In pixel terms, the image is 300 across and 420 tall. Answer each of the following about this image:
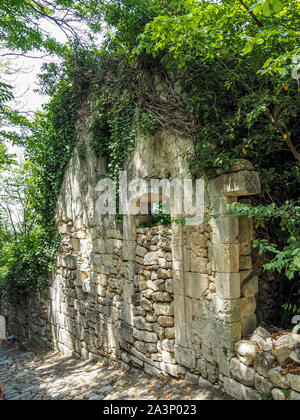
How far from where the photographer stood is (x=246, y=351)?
3.28 metres

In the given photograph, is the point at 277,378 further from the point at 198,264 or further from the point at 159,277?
the point at 159,277

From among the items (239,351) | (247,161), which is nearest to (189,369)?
(239,351)

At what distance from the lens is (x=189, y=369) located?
3.94 m

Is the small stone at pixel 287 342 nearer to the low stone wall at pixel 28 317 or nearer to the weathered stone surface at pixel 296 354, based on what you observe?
the weathered stone surface at pixel 296 354

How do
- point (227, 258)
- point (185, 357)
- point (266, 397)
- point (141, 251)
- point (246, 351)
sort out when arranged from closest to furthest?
point (266, 397) → point (246, 351) → point (227, 258) → point (185, 357) → point (141, 251)

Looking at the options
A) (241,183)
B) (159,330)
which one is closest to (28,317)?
(159,330)

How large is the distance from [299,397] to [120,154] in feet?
12.5

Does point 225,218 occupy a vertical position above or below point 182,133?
below

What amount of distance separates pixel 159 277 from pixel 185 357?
104cm

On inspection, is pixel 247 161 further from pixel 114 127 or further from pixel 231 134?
pixel 114 127

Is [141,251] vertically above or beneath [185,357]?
above
